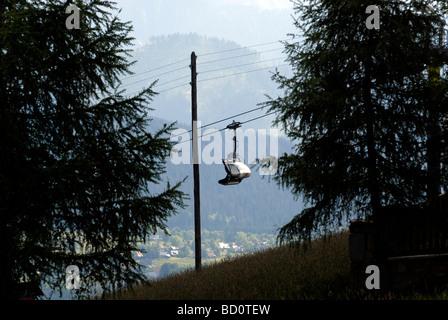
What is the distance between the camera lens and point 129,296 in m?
16.9

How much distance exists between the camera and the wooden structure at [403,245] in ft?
35.1

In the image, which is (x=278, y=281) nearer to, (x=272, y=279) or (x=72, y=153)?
(x=272, y=279)

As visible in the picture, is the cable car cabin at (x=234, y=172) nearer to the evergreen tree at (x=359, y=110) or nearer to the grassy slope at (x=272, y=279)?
the grassy slope at (x=272, y=279)

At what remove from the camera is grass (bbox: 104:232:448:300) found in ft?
38.4

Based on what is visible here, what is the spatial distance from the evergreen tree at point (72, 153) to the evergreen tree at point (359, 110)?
10.3 feet

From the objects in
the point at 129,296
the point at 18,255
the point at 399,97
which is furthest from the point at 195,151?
the point at 18,255

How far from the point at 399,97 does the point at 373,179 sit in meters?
2.11

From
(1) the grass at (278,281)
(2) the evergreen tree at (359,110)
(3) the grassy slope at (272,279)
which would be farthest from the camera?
(3) the grassy slope at (272,279)

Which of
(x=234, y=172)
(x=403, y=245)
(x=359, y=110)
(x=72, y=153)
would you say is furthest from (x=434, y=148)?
(x=72, y=153)

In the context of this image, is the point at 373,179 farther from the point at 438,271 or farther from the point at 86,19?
the point at 86,19

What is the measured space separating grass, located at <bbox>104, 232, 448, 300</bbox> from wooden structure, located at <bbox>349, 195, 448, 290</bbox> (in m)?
0.54

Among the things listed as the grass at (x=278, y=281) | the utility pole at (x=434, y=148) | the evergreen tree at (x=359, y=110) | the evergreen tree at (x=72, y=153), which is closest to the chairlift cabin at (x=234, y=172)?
the grass at (x=278, y=281)

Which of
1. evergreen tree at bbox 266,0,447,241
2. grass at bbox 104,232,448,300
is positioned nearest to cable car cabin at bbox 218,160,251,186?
grass at bbox 104,232,448,300

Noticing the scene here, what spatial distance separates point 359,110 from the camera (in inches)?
421
